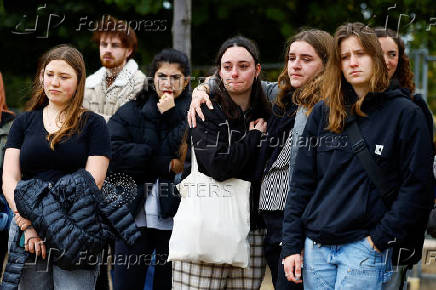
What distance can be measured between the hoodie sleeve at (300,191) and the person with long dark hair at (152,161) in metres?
1.49

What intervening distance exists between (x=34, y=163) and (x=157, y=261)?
1352 millimetres

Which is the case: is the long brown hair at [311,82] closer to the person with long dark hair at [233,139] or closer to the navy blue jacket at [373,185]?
the person with long dark hair at [233,139]

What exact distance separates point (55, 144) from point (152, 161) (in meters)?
1.08

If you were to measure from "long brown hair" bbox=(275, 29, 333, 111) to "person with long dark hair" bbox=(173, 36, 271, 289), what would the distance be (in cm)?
17

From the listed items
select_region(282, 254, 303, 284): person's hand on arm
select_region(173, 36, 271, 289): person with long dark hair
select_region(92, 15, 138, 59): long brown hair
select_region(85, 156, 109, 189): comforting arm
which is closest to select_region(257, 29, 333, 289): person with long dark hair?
select_region(173, 36, 271, 289): person with long dark hair

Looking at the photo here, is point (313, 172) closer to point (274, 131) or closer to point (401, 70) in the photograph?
point (274, 131)

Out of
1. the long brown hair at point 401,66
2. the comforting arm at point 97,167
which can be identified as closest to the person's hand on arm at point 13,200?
the comforting arm at point 97,167

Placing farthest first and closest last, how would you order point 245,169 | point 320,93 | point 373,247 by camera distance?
point 245,169 → point 320,93 → point 373,247

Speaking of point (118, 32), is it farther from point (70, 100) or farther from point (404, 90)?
point (404, 90)

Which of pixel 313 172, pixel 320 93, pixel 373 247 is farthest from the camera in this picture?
pixel 320 93

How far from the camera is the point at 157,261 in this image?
5.05 meters

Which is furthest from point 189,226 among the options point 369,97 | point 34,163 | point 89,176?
point 369,97

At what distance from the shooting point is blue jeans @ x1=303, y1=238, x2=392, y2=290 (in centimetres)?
330

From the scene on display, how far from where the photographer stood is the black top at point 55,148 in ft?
13.4
